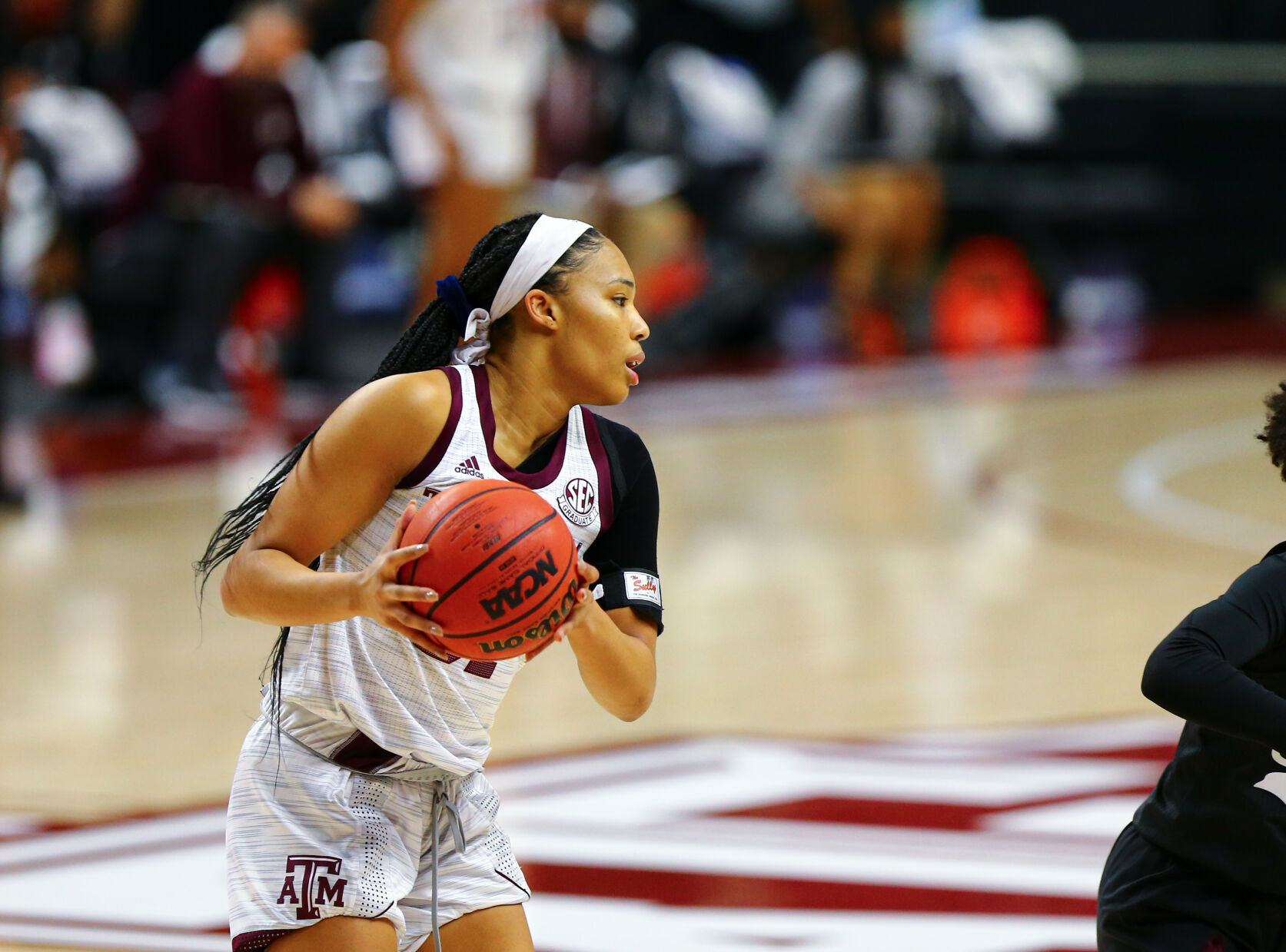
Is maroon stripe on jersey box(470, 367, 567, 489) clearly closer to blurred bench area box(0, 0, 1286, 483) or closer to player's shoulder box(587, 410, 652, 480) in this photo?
player's shoulder box(587, 410, 652, 480)

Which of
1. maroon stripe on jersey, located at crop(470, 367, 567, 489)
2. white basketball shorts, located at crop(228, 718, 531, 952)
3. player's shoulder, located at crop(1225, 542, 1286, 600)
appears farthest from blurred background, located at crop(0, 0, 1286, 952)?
player's shoulder, located at crop(1225, 542, 1286, 600)

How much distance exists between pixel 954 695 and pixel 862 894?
164 cm

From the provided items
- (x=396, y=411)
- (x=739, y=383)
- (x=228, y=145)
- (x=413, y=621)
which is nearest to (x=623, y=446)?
(x=396, y=411)

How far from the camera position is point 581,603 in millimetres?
2506

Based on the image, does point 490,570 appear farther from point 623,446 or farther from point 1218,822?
point 1218,822

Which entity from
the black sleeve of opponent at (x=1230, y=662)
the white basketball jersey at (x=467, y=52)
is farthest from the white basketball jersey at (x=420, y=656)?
the white basketball jersey at (x=467, y=52)

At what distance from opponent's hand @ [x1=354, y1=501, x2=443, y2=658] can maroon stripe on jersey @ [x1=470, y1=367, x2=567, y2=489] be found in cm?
27

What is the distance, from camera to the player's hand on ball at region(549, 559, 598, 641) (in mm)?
2479

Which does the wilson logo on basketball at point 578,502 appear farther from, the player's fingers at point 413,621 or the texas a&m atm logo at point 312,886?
the texas a&m atm logo at point 312,886

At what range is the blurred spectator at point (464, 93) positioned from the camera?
9.97 metres

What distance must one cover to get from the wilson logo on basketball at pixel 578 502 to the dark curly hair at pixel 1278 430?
0.89 m

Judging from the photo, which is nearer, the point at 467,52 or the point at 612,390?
the point at 612,390

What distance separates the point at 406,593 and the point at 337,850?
505 mm

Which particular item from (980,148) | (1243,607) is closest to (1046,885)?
(1243,607)
